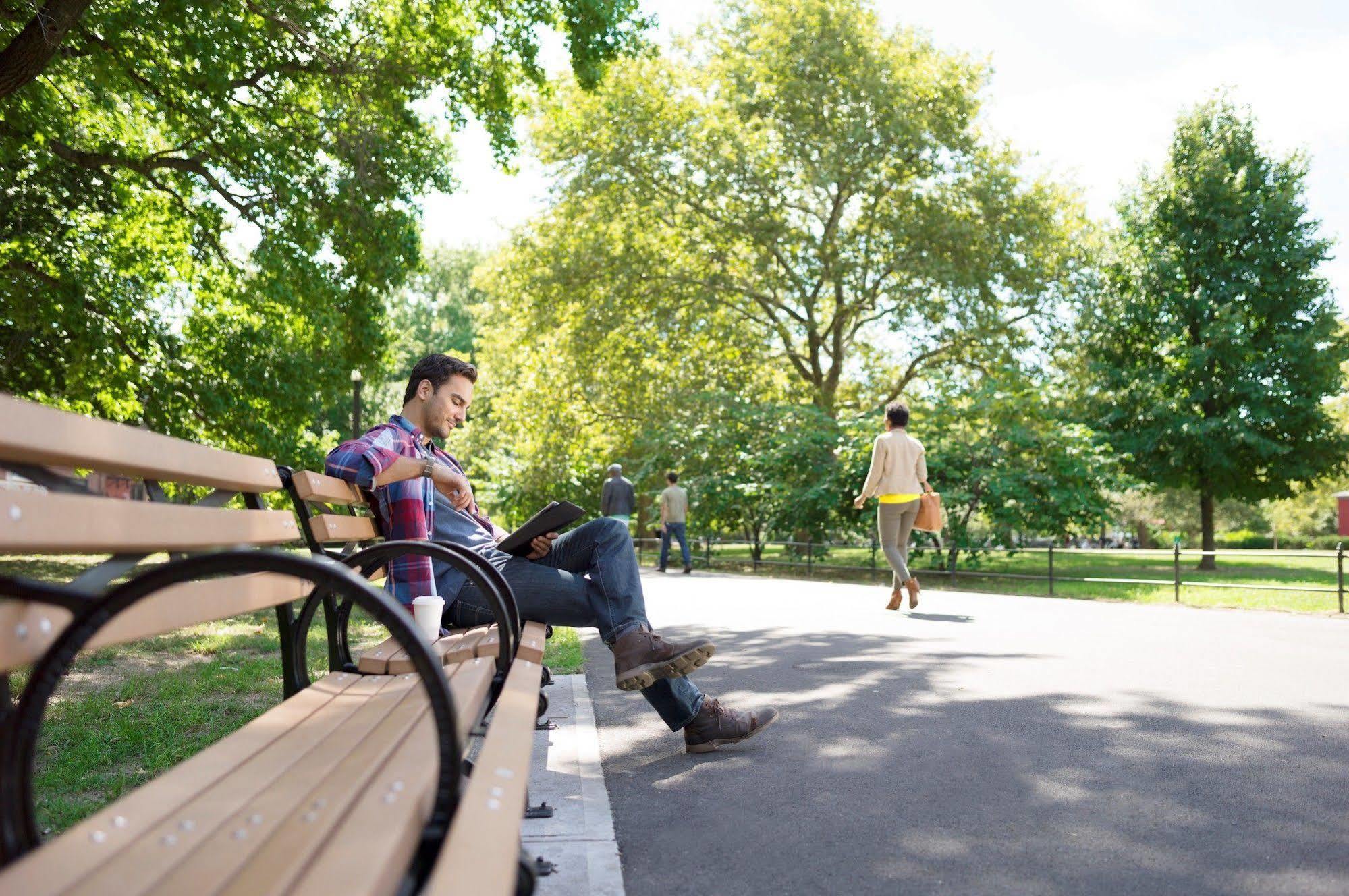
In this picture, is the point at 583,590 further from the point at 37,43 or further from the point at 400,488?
the point at 37,43

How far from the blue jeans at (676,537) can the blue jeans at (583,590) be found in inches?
670

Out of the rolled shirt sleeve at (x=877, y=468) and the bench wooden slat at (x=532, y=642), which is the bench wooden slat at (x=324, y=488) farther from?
the rolled shirt sleeve at (x=877, y=468)

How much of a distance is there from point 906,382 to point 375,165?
56.0 ft

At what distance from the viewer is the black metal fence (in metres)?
13.0

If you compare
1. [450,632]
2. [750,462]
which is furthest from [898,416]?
[750,462]

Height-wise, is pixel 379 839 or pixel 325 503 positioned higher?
pixel 325 503

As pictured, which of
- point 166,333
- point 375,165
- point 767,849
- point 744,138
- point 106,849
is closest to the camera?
point 106,849

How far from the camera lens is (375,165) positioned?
1627cm

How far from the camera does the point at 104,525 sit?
2.27 metres

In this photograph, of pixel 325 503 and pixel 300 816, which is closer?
pixel 300 816

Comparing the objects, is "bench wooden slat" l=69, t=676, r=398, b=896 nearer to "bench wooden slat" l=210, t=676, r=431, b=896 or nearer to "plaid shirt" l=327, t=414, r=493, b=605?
"bench wooden slat" l=210, t=676, r=431, b=896

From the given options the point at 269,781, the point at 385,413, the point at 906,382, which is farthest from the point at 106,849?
the point at 385,413

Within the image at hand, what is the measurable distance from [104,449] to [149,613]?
0.34m

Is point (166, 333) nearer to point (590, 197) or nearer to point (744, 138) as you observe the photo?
point (590, 197)
